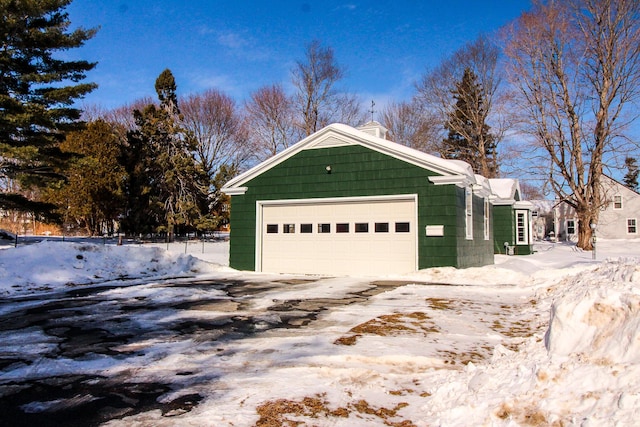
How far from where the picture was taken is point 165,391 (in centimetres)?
344

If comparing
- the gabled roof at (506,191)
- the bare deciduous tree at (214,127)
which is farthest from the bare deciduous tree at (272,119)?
the gabled roof at (506,191)

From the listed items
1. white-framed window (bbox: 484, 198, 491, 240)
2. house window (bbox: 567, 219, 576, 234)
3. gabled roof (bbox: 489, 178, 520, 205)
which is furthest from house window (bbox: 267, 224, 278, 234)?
house window (bbox: 567, 219, 576, 234)

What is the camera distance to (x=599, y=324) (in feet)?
10.0

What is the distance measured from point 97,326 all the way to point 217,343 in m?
2.17

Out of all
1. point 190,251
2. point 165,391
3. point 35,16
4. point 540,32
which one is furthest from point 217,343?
point 540,32

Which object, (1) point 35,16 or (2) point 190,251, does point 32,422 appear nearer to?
(1) point 35,16

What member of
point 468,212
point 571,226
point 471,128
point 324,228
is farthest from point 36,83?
point 571,226

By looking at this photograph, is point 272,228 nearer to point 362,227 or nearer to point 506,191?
point 362,227

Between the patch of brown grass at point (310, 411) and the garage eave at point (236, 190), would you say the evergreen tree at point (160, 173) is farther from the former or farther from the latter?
the patch of brown grass at point (310, 411)

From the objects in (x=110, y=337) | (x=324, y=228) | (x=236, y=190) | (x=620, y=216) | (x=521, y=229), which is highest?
(x=236, y=190)

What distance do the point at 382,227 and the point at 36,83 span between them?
1475 cm

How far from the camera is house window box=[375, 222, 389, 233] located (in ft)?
40.5

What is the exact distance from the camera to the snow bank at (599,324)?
2.73 metres

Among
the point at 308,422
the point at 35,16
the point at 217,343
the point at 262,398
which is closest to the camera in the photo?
the point at 308,422
